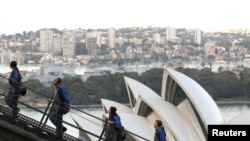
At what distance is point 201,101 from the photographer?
66.6 feet

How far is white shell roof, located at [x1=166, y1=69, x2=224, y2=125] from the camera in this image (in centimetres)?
1969

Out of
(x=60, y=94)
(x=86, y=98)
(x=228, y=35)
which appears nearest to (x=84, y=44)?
(x=228, y=35)

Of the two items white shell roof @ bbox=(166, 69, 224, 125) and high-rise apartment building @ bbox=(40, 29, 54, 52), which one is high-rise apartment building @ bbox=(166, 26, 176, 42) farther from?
white shell roof @ bbox=(166, 69, 224, 125)

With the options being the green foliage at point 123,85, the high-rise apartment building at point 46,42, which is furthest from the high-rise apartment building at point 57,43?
the green foliage at point 123,85

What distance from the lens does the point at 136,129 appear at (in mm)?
19969

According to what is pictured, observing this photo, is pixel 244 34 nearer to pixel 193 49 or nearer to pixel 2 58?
pixel 193 49

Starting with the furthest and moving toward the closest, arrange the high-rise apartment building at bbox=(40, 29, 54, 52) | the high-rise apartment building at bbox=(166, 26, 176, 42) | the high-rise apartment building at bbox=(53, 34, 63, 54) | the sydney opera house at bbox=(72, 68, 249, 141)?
1. the high-rise apartment building at bbox=(166, 26, 176, 42)
2. the high-rise apartment building at bbox=(53, 34, 63, 54)
3. the high-rise apartment building at bbox=(40, 29, 54, 52)
4. the sydney opera house at bbox=(72, 68, 249, 141)

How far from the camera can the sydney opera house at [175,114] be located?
19812mm

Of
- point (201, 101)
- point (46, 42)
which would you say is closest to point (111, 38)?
point (46, 42)

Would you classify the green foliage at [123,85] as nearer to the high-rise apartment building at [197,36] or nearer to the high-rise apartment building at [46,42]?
the high-rise apartment building at [46,42]

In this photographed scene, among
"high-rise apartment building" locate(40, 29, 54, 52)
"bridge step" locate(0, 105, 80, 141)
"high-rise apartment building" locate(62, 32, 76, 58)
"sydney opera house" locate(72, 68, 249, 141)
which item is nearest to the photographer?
"bridge step" locate(0, 105, 80, 141)

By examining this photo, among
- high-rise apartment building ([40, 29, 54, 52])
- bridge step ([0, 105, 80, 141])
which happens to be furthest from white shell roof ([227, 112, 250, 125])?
high-rise apartment building ([40, 29, 54, 52])

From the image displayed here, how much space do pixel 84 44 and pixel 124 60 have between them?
633 inches

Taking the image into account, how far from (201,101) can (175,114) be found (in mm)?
743
